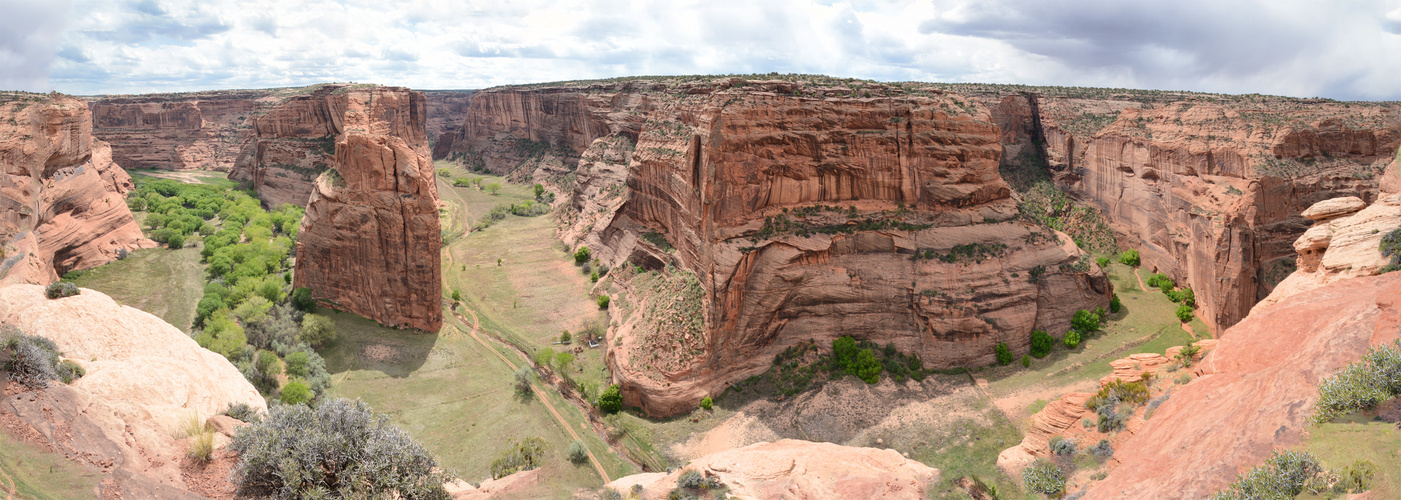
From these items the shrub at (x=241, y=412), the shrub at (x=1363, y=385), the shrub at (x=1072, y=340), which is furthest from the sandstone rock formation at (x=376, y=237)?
the shrub at (x=1363, y=385)

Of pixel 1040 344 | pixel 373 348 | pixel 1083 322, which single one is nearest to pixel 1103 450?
pixel 1040 344

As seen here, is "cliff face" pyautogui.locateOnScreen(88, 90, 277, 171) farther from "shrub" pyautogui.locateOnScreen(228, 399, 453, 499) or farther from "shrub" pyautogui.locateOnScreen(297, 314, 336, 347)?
"shrub" pyautogui.locateOnScreen(228, 399, 453, 499)

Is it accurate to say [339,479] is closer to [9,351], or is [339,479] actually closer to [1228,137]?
[9,351]

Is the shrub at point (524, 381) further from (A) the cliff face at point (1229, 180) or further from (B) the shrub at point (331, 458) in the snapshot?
(A) the cliff face at point (1229, 180)

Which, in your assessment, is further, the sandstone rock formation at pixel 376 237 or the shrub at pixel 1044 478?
the sandstone rock formation at pixel 376 237

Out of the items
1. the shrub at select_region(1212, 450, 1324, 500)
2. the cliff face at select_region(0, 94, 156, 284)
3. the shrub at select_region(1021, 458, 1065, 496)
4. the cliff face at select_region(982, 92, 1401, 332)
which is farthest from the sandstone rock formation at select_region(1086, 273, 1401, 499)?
the cliff face at select_region(0, 94, 156, 284)

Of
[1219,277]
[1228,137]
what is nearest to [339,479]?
[1219,277]
